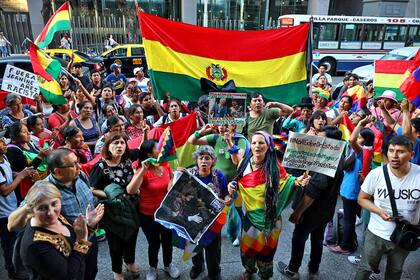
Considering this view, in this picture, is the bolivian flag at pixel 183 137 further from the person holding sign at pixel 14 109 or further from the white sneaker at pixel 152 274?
the person holding sign at pixel 14 109

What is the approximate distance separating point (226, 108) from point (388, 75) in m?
2.92

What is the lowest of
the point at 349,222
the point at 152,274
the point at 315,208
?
the point at 152,274

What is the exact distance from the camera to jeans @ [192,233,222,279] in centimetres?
332

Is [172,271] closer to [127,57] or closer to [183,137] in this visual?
[183,137]

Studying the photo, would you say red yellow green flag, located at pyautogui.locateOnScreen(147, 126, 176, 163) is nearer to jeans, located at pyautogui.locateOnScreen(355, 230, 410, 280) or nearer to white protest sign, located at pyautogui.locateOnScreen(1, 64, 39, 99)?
jeans, located at pyautogui.locateOnScreen(355, 230, 410, 280)

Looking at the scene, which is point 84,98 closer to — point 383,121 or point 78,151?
point 78,151

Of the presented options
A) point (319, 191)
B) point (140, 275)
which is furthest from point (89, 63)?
point (319, 191)

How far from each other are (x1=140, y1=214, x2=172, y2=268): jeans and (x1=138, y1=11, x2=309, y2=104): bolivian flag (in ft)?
5.15

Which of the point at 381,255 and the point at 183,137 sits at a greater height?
the point at 183,137

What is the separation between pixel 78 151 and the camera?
3846mm

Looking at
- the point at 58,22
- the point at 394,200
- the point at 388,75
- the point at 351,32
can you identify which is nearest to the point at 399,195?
the point at 394,200

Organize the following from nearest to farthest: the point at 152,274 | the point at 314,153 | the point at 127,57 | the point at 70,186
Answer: the point at 70,186, the point at 314,153, the point at 152,274, the point at 127,57

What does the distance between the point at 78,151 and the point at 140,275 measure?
157 centimetres

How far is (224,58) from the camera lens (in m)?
4.20
